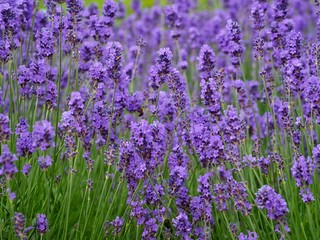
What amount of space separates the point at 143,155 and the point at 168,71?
67 centimetres

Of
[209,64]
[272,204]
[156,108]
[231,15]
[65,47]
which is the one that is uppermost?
[231,15]

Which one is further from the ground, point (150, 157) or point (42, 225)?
point (150, 157)

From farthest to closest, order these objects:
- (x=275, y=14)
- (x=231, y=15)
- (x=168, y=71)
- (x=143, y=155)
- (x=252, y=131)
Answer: (x=231, y=15), (x=252, y=131), (x=275, y=14), (x=168, y=71), (x=143, y=155)

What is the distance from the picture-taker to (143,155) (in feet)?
10.1

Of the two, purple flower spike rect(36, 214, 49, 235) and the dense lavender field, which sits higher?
the dense lavender field

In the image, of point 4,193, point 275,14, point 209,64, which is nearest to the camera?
point 4,193

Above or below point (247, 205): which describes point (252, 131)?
above

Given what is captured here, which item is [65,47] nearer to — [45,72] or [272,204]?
[45,72]

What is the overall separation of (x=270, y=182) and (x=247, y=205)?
0.89 metres

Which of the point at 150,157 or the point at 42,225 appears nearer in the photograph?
the point at 42,225

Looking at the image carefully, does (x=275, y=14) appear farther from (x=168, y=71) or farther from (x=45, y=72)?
(x=45, y=72)

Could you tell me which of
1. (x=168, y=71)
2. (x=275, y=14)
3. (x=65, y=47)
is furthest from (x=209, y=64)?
(x=65, y=47)

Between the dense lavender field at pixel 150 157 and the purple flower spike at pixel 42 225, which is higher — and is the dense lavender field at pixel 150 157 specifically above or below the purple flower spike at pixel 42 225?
above

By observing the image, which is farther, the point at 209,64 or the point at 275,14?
the point at 275,14
